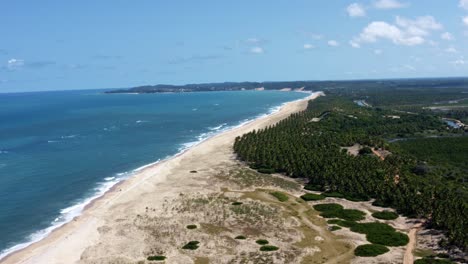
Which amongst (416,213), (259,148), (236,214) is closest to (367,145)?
(259,148)

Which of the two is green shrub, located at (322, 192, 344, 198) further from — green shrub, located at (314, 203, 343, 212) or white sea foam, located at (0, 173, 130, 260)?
white sea foam, located at (0, 173, 130, 260)


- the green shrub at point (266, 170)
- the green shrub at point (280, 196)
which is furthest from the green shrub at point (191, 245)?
the green shrub at point (266, 170)

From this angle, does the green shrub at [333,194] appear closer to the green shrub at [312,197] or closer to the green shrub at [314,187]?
the green shrub at [312,197]

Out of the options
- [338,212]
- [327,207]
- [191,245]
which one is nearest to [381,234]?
[338,212]

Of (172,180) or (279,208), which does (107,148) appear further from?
(279,208)

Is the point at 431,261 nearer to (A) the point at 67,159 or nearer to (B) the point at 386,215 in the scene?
(B) the point at 386,215
